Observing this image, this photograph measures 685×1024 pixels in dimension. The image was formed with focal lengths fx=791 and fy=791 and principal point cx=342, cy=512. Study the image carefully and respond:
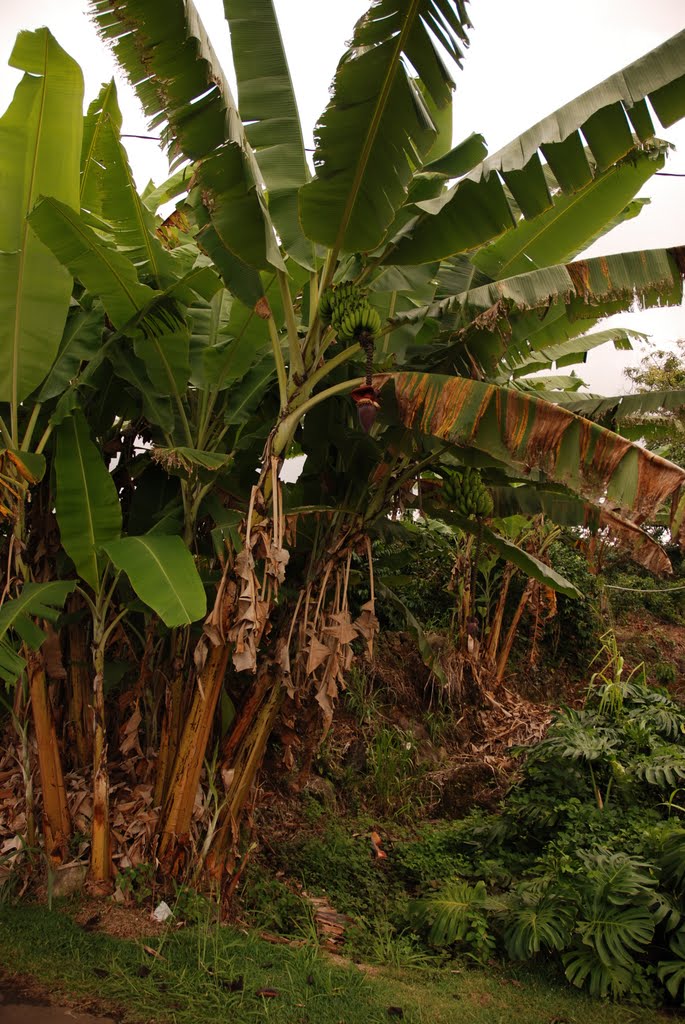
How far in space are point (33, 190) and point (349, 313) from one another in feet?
6.61

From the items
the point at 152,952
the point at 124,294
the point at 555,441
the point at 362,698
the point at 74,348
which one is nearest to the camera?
the point at 555,441

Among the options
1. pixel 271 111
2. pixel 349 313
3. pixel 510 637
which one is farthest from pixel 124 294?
pixel 510 637

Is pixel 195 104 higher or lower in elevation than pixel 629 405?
higher

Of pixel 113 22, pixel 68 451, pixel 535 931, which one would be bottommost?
pixel 535 931

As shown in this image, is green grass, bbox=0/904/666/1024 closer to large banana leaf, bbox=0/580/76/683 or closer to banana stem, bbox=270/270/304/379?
large banana leaf, bbox=0/580/76/683

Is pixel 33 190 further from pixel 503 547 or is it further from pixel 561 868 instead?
pixel 561 868

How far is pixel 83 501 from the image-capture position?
4.49 meters

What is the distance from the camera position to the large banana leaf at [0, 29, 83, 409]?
14.0 ft

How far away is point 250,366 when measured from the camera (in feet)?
15.9

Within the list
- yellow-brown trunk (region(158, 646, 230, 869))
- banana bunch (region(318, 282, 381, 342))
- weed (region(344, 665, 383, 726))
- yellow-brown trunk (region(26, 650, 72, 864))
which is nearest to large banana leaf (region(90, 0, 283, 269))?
banana bunch (region(318, 282, 381, 342))

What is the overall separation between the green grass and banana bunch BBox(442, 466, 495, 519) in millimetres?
2619

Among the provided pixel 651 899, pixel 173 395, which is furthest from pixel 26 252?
pixel 651 899

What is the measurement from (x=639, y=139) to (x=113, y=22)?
245 cm

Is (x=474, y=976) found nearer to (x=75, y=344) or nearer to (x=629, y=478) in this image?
(x=629, y=478)
